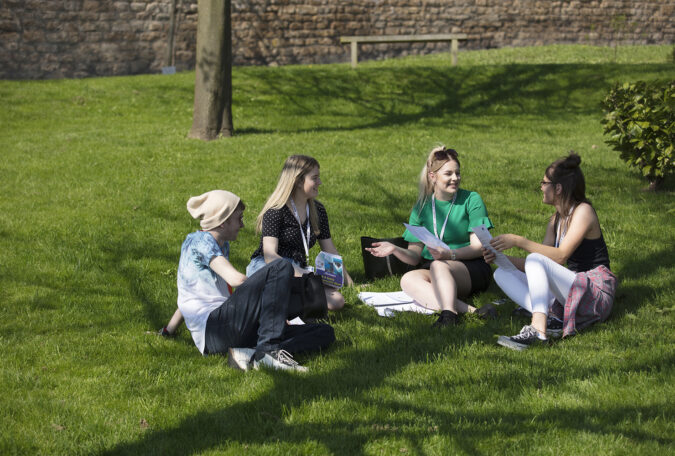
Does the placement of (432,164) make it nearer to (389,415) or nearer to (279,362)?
(279,362)

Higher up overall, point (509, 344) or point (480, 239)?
point (480, 239)

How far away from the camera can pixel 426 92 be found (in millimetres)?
16672

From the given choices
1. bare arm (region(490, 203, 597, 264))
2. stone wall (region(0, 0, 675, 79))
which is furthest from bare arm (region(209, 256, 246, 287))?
stone wall (region(0, 0, 675, 79))

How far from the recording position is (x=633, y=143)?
9180 millimetres

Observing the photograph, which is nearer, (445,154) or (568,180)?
(568,180)

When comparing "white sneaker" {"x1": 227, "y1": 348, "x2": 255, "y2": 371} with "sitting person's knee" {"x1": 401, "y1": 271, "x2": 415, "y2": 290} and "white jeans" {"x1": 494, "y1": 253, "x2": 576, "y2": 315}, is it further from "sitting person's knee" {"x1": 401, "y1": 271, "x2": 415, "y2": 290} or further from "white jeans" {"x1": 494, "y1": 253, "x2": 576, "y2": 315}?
"white jeans" {"x1": 494, "y1": 253, "x2": 576, "y2": 315}

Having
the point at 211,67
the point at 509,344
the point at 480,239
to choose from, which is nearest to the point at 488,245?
the point at 480,239

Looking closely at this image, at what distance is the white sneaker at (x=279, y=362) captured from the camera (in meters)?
4.44

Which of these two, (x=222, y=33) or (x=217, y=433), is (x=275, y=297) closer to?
(x=217, y=433)

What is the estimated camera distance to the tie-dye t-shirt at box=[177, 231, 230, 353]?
4.73 meters

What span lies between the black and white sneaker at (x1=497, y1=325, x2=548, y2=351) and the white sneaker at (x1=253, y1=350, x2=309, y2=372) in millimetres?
1330

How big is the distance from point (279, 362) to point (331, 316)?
1167 mm

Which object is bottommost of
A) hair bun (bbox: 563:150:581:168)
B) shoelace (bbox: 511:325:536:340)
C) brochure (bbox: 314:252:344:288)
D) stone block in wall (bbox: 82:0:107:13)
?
shoelace (bbox: 511:325:536:340)

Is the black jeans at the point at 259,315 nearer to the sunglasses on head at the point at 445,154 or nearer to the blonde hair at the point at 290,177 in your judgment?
the blonde hair at the point at 290,177
